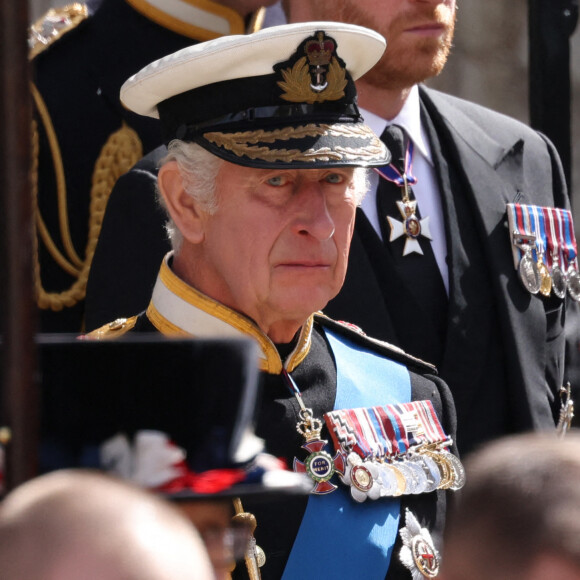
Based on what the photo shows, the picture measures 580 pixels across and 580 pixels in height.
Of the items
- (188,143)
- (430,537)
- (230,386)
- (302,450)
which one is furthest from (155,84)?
(230,386)

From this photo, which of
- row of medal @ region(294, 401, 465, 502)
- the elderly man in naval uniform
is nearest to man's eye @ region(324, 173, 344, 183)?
the elderly man in naval uniform

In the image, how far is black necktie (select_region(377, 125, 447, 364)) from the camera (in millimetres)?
3344

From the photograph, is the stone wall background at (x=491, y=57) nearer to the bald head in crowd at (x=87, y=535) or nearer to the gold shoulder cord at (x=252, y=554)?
the gold shoulder cord at (x=252, y=554)

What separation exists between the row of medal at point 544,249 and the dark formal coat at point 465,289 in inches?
1.0

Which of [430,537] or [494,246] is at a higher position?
[494,246]

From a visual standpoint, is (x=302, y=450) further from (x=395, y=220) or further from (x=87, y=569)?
(x=87, y=569)

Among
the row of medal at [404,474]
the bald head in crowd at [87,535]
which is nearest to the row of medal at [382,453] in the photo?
the row of medal at [404,474]

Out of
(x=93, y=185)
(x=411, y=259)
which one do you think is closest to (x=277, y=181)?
(x=411, y=259)

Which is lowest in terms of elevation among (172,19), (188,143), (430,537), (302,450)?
(430,537)

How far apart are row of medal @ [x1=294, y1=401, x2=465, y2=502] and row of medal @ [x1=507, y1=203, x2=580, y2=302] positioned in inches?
31.0

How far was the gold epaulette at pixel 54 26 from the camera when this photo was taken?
3.85 m

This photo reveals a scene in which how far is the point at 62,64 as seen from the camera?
151 inches

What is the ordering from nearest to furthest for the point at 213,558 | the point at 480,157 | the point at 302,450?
the point at 213,558
the point at 302,450
the point at 480,157

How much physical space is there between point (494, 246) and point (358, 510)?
1.03 meters
